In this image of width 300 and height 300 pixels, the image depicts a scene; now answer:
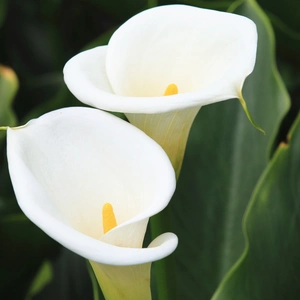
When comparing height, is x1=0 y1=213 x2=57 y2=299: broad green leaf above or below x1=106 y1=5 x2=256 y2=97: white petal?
below

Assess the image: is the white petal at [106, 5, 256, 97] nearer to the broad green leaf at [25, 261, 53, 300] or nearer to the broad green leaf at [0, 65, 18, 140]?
the broad green leaf at [0, 65, 18, 140]

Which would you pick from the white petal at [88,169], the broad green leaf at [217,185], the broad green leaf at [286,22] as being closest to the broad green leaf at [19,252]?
the broad green leaf at [217,185]

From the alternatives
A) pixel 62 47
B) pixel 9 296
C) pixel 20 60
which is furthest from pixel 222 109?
pixel 20 60

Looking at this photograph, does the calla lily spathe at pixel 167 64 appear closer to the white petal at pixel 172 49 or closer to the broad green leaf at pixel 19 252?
the white petal at pixel 172 49

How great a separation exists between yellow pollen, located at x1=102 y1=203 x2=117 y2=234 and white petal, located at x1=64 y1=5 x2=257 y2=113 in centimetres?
12

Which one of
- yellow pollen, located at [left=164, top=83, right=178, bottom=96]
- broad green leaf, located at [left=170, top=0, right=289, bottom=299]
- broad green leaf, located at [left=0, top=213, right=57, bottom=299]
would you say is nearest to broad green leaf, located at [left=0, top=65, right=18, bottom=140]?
broad green leaf, located at [left=0, top=213, right=57, bottom=299]

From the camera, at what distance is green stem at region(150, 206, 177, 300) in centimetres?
66

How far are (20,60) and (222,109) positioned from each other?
979 mm

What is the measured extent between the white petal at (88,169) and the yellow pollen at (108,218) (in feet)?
0.08

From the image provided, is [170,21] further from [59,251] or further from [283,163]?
[59,251]

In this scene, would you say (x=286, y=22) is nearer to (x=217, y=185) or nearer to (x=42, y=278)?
→ (x=217, y=185)

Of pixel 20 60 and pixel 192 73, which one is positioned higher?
pixel 192 73

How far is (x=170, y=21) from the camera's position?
0.70m

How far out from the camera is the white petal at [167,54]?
631 millimetres
